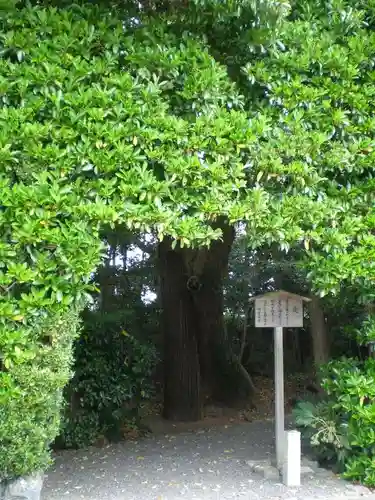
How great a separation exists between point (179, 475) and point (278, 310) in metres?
2.24

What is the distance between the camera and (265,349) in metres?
15.4

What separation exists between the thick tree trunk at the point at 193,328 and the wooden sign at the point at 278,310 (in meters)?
3.86

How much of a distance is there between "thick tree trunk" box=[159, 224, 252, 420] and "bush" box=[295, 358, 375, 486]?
4.53m

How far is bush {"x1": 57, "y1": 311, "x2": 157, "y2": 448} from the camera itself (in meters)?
9.02

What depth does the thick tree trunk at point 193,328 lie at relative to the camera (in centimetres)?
1101

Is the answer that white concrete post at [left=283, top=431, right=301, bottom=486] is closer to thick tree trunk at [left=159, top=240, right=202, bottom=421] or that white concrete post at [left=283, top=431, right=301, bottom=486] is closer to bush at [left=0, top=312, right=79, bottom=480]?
bush at [left=0, top=312, right=79, bottom=480]

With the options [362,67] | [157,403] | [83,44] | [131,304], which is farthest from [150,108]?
[131,304]

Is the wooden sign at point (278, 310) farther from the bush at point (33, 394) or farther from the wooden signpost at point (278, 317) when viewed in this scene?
the bush at point (33, 394)

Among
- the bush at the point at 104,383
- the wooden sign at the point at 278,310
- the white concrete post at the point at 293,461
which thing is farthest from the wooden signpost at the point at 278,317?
the bush at the point at 104,383

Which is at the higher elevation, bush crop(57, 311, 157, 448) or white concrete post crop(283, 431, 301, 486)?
bush crop(57, 311, 157, 448)

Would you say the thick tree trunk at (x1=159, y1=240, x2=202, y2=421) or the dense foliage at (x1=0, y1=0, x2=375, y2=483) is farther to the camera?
the thick tree trunk at (x1=159, y1=240, x2=202, y2=421)

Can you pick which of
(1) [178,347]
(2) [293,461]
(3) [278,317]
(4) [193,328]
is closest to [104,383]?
(1) [178,347]

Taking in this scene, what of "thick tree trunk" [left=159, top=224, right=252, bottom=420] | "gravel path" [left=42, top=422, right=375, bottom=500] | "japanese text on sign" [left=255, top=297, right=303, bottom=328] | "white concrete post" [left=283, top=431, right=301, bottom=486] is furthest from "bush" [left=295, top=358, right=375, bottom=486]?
"thick tree trunk" [left=159, top=224, right=252, bottom=420]

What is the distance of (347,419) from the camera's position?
6188 millimetres
